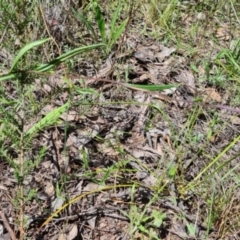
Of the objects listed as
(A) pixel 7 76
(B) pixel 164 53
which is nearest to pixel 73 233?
(A) pixel 7 76

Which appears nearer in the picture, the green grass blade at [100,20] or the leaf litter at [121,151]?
the leaf litter at [121,151]

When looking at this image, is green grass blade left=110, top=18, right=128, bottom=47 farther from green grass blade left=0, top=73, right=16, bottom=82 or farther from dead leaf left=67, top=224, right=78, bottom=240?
dead leaf left=67, top=224, right=78, bottom=240

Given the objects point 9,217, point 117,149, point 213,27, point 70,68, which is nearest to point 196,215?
point 117,149

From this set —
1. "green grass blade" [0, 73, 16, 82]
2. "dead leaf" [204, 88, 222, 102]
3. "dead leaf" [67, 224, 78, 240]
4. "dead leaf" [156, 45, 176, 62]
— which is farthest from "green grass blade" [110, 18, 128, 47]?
"dead leaf" [67, 224, 78, 240]

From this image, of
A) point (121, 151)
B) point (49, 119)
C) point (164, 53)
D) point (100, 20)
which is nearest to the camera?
point (49, 119)

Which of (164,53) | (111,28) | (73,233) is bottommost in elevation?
(73,233)

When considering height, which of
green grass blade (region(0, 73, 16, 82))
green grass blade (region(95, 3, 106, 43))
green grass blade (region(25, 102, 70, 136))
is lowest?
green grass blade (region(25, 102, 70, 136))

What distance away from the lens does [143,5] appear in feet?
8.00

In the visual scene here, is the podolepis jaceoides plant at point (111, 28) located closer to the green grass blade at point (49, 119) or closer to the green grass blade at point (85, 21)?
the green grass blade at point (85, 21)

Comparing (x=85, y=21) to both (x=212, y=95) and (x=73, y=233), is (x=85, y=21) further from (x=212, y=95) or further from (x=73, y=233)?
Answer: (x=73, y=233)

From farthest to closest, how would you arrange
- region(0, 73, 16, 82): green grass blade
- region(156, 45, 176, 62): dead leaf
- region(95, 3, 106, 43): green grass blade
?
1. region(156, 45, 176, 62): dead leaf
2. region(95, 3, 106, 43): green grass blade
3. region(0, 73, 16, 82): green grass blade

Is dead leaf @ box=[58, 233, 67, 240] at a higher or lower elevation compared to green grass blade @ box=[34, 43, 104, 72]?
lower

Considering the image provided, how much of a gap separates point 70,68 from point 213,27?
89 centimetres

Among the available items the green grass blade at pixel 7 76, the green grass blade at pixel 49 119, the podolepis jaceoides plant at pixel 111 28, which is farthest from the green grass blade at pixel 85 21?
the green grass blade at pixel 7 76
